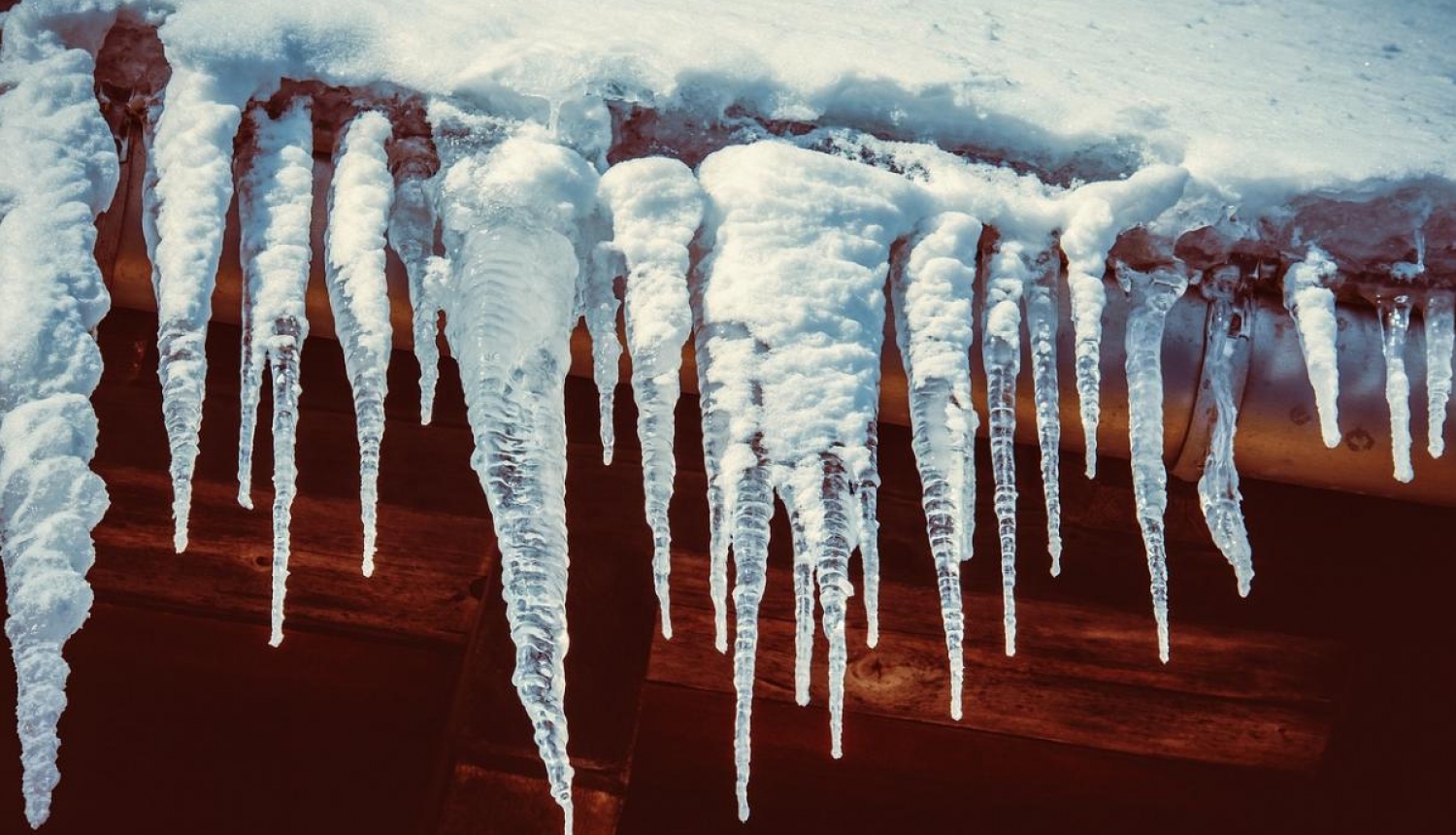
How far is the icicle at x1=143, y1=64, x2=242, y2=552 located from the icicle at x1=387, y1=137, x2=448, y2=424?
0.68 feet

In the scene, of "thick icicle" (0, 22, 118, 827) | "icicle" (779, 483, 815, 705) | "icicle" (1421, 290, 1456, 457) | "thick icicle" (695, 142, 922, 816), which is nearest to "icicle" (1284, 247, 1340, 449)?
"icicle" (1421, 290, 1456, 457)

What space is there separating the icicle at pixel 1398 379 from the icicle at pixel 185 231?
1.56m

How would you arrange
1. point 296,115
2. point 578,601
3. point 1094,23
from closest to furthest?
1. point 296,115
2. point 1094,23
3. point 578,601

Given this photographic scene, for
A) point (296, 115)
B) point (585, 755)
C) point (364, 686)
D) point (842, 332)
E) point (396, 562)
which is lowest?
point (364, 686)

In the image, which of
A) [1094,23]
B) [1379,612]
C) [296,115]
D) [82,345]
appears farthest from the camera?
[1379,612]

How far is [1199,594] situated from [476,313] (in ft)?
5.74

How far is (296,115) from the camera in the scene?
1396 mm

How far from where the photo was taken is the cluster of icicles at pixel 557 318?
4.20ft

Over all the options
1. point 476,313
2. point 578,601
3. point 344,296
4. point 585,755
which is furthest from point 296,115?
point 585,755

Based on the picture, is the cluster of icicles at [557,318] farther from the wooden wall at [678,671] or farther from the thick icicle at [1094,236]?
the wooden wall at [678,671]

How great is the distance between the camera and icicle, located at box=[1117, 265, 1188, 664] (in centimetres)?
145

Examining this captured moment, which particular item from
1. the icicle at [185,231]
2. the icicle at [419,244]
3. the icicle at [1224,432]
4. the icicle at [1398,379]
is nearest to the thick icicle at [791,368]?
the icicle at [419,244]

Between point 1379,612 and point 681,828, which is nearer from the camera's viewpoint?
point 1379,612

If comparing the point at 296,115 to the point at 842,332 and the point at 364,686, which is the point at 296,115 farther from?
the point at 364,686
